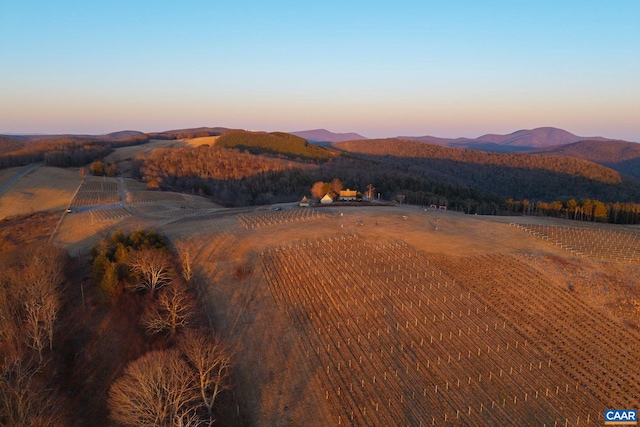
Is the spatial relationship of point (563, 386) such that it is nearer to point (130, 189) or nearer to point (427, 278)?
point (427, 278)

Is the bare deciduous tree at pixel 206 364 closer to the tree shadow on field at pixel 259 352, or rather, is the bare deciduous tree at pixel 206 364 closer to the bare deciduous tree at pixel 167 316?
the tree shadow on field at pixel 259 352

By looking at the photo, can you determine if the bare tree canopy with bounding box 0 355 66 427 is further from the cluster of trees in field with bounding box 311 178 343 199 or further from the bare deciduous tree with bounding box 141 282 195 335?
the cluster of trees in field with bounding box 311 178 343 199

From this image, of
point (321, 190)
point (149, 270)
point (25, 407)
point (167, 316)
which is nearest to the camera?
point (25, 407)

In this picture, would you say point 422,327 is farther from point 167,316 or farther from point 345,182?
point 345,182

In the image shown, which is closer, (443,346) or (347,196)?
(443,346)

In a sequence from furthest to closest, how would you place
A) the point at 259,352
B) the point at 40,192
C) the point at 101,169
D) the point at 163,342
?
the point at 101,169
the point at 40,192
the point at 163,342
the point at 259,352

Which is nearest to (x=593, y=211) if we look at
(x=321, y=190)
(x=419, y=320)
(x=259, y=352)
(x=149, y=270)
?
(x=321, y=190)

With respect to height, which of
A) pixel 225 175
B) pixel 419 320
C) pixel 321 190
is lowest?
pixel 419 320
